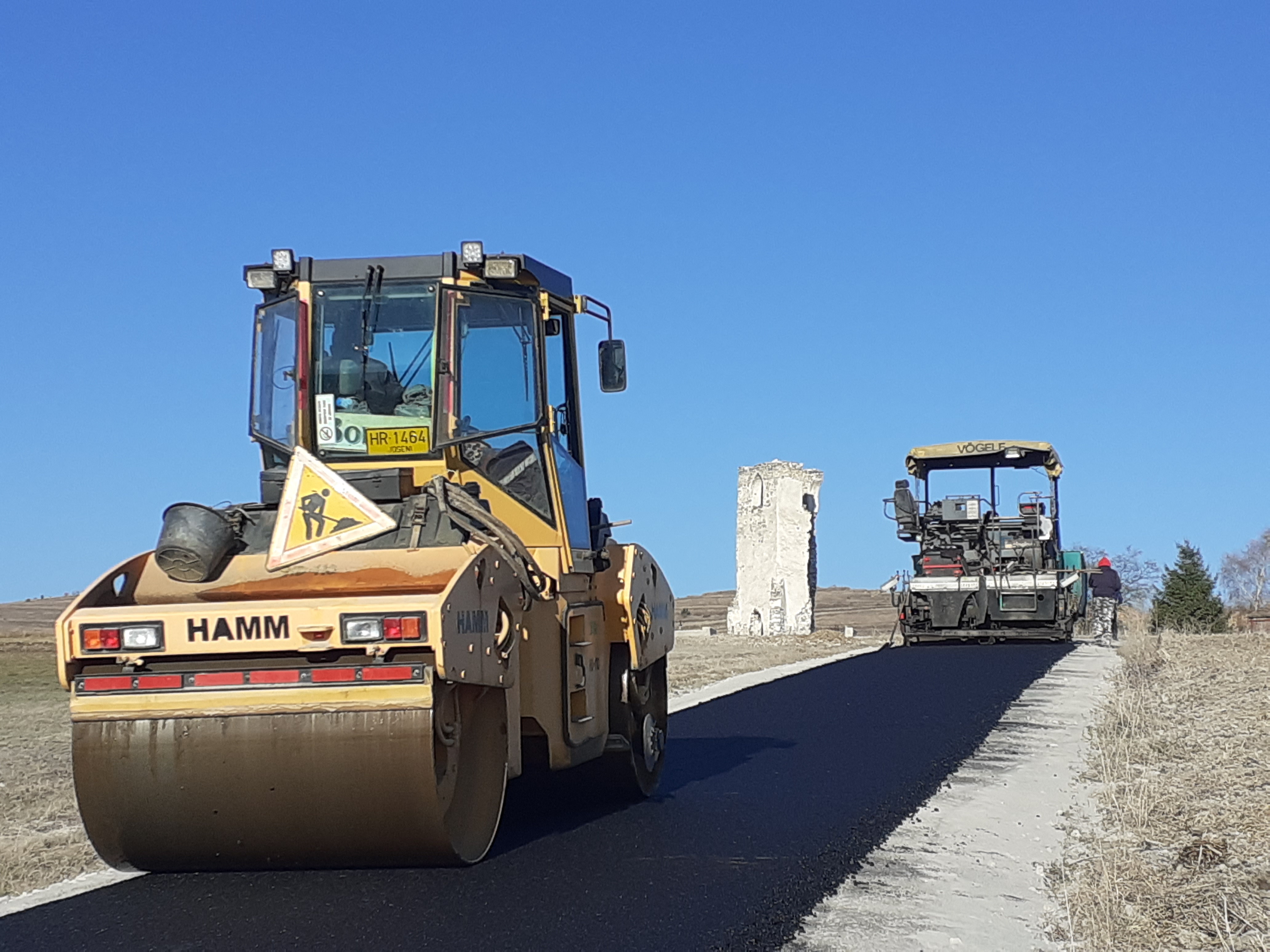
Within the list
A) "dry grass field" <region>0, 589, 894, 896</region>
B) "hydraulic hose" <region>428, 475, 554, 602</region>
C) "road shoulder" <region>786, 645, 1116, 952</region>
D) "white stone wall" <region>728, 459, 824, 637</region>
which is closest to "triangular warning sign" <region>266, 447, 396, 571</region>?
"hydraulic hose" <region>428, 475, 554, 602</region>

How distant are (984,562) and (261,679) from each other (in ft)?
65.1

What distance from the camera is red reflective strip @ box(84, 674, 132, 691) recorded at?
A: 562 centimetres

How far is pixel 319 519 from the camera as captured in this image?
642 cm

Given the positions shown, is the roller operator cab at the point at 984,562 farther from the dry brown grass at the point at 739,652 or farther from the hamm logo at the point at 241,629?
the hamm logo at the point at 241,629

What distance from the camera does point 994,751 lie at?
10.3 m

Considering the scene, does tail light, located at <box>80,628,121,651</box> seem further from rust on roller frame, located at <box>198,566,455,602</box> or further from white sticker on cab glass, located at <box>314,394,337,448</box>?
white sticker on cab glass, located at <box>314,394,337,448</box>

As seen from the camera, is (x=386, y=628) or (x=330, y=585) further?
(x=330, y=585)

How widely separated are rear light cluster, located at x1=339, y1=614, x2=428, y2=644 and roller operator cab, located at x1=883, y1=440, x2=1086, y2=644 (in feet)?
62.6

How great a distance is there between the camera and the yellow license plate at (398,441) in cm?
703

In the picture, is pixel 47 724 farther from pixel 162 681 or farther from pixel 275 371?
pixel 162 681

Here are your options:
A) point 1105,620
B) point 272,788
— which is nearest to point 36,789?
point 272,788

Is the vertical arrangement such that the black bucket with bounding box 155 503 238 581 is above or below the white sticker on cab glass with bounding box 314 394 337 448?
below

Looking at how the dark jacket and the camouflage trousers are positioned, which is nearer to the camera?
the camouflage trousers

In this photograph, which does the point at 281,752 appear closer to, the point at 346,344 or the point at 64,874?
the point at 64,874
